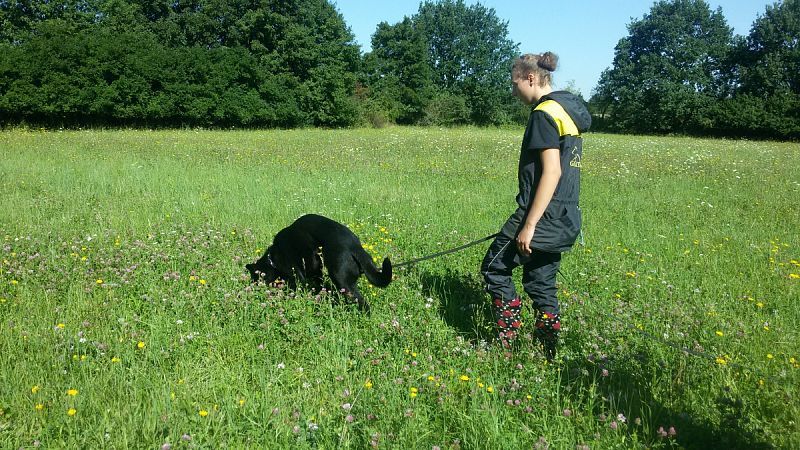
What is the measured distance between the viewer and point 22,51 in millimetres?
25500

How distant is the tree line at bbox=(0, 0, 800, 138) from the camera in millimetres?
27422

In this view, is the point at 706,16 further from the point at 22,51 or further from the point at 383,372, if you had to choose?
the point at 383,372

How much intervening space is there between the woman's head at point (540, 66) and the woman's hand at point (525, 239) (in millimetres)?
930

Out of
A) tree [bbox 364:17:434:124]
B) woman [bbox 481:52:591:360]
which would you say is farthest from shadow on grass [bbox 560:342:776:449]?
tree [bbox 364:17:434:124]

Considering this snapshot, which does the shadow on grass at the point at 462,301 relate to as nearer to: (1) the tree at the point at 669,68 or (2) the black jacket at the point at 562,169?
(2) the black jacket at the point at 562,169

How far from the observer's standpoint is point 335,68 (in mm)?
40219

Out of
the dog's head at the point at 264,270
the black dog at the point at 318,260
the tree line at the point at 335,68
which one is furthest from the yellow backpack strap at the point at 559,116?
the tree line at the point at 335,68

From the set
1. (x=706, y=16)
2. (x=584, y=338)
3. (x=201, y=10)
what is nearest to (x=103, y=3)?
(x=201, y=10)

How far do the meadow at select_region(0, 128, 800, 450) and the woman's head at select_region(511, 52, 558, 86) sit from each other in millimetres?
1690

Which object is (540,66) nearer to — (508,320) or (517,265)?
(517,265)

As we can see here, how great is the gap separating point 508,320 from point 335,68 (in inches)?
1537

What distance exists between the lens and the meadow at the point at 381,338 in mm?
2758

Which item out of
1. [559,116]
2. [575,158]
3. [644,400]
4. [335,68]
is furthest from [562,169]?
[335,68]

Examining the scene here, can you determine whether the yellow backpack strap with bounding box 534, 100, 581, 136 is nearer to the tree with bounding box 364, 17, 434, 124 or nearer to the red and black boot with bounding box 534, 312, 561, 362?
the red and black boot with bounding box 534, 312, 561, 362
